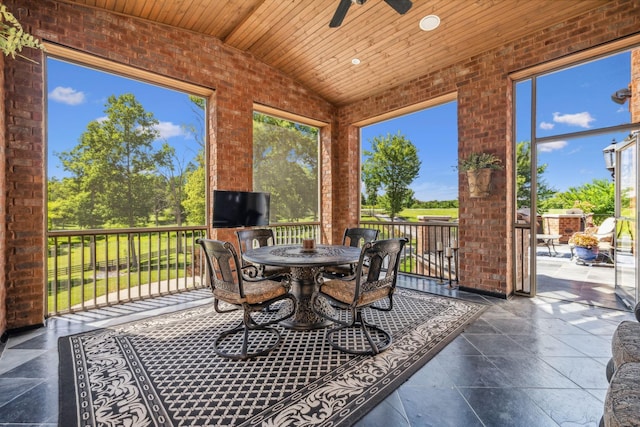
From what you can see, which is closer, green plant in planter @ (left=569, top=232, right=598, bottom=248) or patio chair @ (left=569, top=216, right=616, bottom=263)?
patio chair @ (left=569, top=216, right=616, bottom=263)

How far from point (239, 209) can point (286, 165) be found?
5.38ft

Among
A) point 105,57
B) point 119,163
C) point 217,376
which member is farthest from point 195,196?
point 217,376

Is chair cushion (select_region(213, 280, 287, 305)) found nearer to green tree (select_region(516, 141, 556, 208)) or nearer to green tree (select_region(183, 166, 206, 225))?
green tree (select_region(183, 166, 206, 225))

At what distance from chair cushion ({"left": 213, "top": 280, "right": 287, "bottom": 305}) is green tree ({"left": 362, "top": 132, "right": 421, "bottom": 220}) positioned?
3555 millimetres

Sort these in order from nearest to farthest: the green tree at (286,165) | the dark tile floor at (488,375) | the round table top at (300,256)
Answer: the dark tile floor at (488,375), the round table top at (300,256), the green tree at (286,165)

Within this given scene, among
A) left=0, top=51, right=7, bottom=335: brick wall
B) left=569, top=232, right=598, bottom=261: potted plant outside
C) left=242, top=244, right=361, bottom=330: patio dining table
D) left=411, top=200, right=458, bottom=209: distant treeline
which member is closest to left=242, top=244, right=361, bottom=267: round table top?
left=242, top=244, right=361, bottom=330: patio dining table

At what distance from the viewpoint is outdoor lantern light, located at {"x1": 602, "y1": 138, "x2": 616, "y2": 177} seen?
146 inches

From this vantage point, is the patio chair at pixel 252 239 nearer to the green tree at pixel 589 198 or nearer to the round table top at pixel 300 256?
A: the round table top at pixel 300 256

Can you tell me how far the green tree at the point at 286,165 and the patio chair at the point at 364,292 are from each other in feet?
9.62

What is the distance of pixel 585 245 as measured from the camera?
513cm

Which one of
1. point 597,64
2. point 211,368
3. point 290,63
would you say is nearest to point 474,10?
point 597,64

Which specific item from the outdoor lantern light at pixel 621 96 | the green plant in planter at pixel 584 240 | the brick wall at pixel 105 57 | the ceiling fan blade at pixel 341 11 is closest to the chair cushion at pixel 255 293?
the brick wall at pixel 105 57

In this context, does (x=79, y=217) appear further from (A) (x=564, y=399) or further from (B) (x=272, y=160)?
(A) (x=564, y=399)

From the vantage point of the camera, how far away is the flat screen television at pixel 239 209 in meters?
4.10
